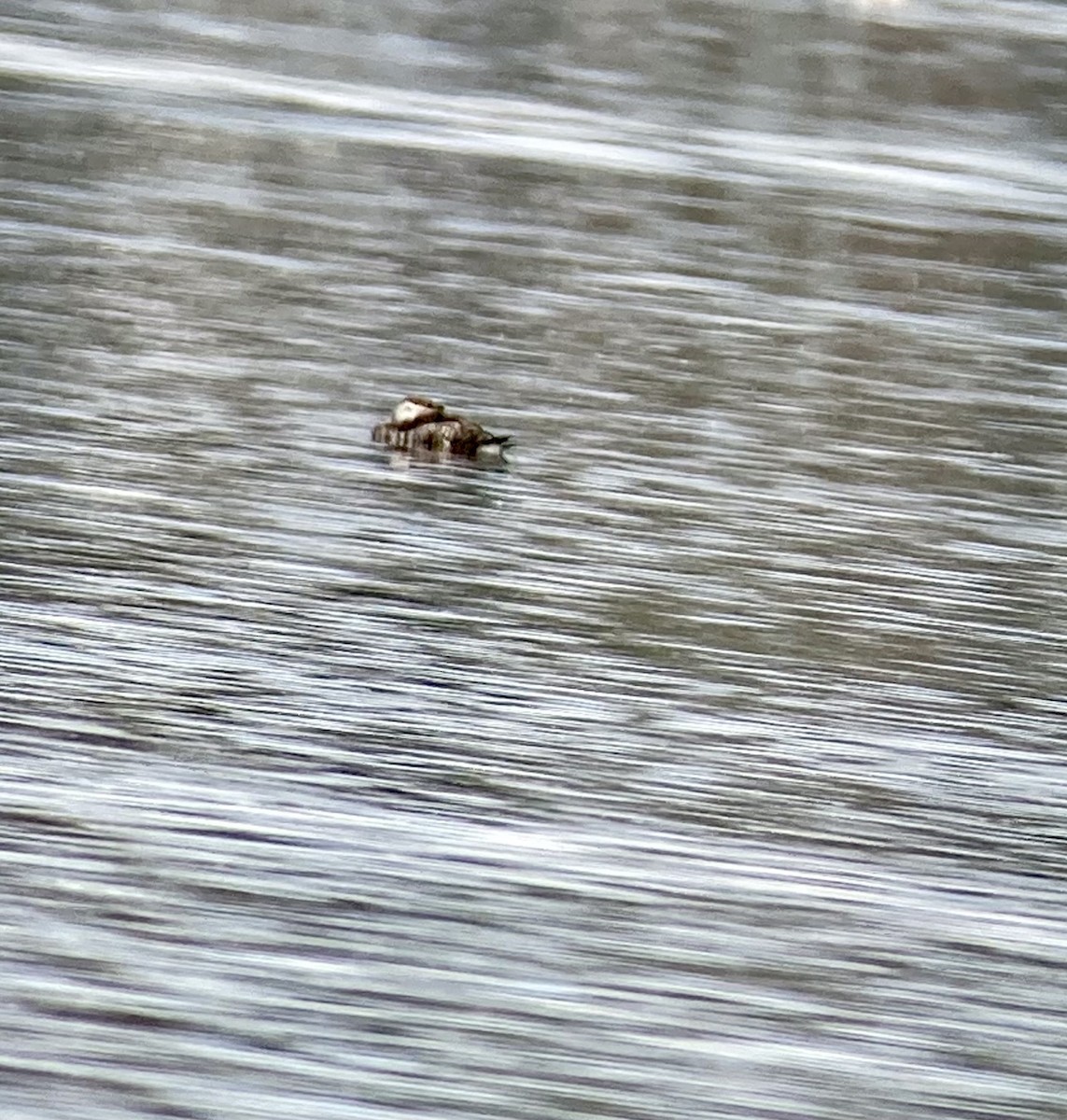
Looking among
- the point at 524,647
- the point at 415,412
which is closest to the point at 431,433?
the point at 415,412

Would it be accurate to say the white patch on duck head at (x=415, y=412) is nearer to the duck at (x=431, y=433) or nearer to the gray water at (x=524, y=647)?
the duck at (x=431, y=433)

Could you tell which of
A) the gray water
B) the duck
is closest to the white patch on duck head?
the duck

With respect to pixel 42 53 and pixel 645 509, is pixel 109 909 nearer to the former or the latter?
pixel 645 509

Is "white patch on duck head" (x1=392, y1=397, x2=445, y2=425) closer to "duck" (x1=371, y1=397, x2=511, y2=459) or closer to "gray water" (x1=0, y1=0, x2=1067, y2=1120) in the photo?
"duck" (x1=371, y1=397, x2=511, y2=459)

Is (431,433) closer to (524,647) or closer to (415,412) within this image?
(415,412)

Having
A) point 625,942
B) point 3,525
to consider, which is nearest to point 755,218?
point 3,525

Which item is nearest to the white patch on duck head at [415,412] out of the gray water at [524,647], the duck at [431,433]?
the duck at [431,433]

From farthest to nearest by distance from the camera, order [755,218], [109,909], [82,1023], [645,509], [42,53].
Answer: [42,53], [755,218], [645,509], [109,909], [82,1023]
